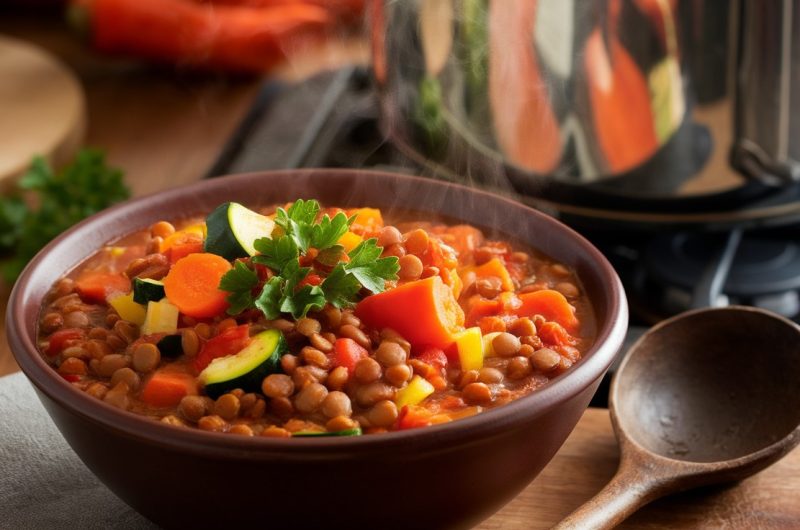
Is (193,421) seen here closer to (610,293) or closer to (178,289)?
(178,289)

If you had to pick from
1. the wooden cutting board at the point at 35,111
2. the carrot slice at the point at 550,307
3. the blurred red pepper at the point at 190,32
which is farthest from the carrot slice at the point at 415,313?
the blurred red pepper at the point at 190,32

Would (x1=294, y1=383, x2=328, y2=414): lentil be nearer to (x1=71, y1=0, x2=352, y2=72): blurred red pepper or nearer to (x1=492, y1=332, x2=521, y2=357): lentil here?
(x1=492, y1=332, x2=521, y2=357): lentil

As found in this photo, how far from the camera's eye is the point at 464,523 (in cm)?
195

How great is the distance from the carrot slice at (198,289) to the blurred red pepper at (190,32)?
2.71 metres

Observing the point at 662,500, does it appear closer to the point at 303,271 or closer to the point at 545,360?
the point at 545,360

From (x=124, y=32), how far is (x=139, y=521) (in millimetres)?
2986

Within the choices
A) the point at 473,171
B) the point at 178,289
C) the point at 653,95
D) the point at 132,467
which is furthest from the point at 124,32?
the point at 132,467

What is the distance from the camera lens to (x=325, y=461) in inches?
66.0

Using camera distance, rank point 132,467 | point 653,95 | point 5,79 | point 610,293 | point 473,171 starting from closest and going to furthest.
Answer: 1. point 132,467
2. point 610,293
3. point 653,95
4. point 473,171
5. point 5,79

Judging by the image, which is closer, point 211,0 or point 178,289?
point 178,289

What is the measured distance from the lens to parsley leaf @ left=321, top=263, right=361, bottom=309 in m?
1.99

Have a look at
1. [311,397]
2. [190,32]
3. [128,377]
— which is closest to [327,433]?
[311,397]

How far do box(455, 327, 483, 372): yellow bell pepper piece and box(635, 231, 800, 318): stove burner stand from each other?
1.22 meters

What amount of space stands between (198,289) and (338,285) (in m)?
0.26
